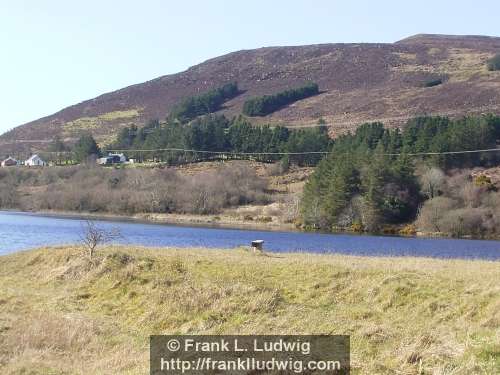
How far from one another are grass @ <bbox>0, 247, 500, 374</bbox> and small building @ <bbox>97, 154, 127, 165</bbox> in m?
117

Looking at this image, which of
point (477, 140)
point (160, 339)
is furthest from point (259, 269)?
point (477, 140)

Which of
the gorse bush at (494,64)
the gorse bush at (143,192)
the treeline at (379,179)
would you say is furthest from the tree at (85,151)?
the gorse bush at (494,64)

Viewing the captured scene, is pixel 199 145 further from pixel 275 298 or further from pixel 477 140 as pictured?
pixel 275 298

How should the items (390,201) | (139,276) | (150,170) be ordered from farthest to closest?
(150,170), (390,201), (139,276)

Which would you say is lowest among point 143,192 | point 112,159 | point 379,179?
point 143,192

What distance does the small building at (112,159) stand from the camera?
14200 cm

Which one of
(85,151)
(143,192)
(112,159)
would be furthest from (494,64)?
(143,192)

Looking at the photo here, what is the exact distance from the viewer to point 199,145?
135625mm

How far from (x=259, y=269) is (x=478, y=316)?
8.64 meters

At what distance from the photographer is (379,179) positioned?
277 ft

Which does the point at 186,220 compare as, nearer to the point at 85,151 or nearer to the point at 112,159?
the point at 112,159
